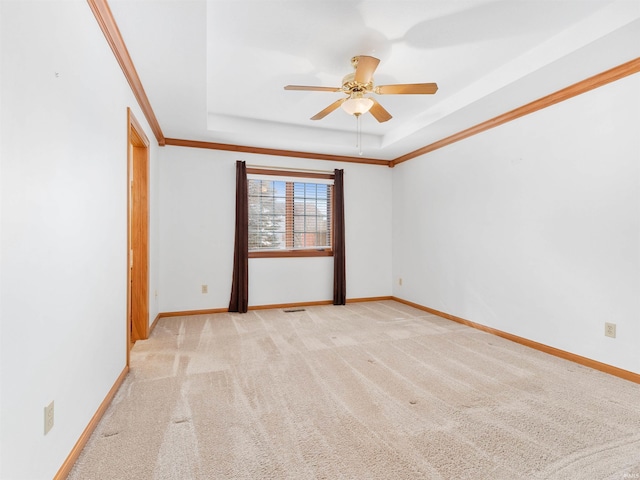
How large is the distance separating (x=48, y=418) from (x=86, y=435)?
51cm

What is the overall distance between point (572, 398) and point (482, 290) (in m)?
1.64

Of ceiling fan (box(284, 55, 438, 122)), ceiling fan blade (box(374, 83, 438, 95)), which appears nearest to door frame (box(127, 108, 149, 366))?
ceiling fan (box(284, 55, 438, 122))

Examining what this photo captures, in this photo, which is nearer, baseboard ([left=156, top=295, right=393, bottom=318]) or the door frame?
the door frame

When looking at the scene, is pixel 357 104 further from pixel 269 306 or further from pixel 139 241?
pixel 269 306

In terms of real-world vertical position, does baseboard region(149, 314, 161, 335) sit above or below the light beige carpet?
above

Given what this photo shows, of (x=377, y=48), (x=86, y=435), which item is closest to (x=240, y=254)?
(x=86, y=435)

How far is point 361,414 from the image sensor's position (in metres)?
1.95

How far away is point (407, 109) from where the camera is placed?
146 inches

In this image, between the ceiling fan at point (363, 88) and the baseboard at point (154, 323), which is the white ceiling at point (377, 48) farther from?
the baseboard at point (154, 323)

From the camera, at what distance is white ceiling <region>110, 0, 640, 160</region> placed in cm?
201

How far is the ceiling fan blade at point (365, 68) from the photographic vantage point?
2.24 metres

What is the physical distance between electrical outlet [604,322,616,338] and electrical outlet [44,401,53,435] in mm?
3588

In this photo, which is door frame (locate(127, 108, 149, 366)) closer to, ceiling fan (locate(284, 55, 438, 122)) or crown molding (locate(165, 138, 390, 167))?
crown molding (locate(165, 138, 390, 167))

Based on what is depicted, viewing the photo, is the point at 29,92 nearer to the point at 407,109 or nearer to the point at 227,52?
the point at 227,52
